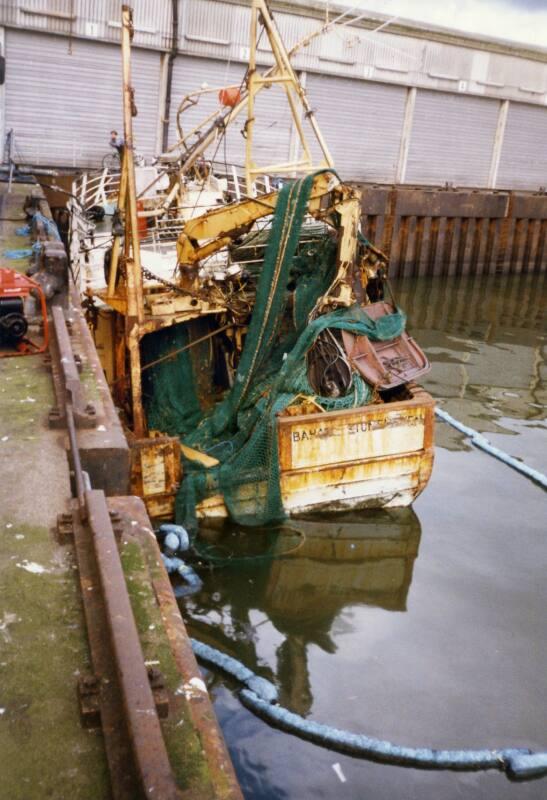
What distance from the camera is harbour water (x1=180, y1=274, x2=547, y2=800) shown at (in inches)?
210

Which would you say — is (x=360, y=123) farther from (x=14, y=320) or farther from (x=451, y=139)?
(x=14, y=320)

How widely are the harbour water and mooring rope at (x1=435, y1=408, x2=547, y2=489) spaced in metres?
0.11

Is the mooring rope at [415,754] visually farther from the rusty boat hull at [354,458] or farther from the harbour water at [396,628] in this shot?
the rusty boat hull at [354,458]

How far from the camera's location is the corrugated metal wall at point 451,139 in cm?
2838

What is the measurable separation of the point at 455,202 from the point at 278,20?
8.11 meters

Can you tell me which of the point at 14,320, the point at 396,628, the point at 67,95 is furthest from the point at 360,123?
the point at 396,628

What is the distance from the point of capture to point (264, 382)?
28.7 feet

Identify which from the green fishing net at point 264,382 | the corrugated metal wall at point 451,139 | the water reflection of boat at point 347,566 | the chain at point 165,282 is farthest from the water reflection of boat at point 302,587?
the corrugated metal wall at point 451,139

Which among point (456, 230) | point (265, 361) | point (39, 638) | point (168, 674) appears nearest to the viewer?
point (168, 674)

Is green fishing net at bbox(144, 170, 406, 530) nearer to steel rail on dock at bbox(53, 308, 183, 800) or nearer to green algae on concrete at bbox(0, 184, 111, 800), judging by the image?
green algae on concrete at bbox(0, 184, 111, 800)

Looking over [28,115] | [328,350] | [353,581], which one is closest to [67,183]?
[28,115]

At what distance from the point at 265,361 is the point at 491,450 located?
153 inches

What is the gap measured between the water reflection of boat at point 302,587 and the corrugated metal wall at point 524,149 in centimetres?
2642

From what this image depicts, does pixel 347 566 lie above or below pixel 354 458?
below
